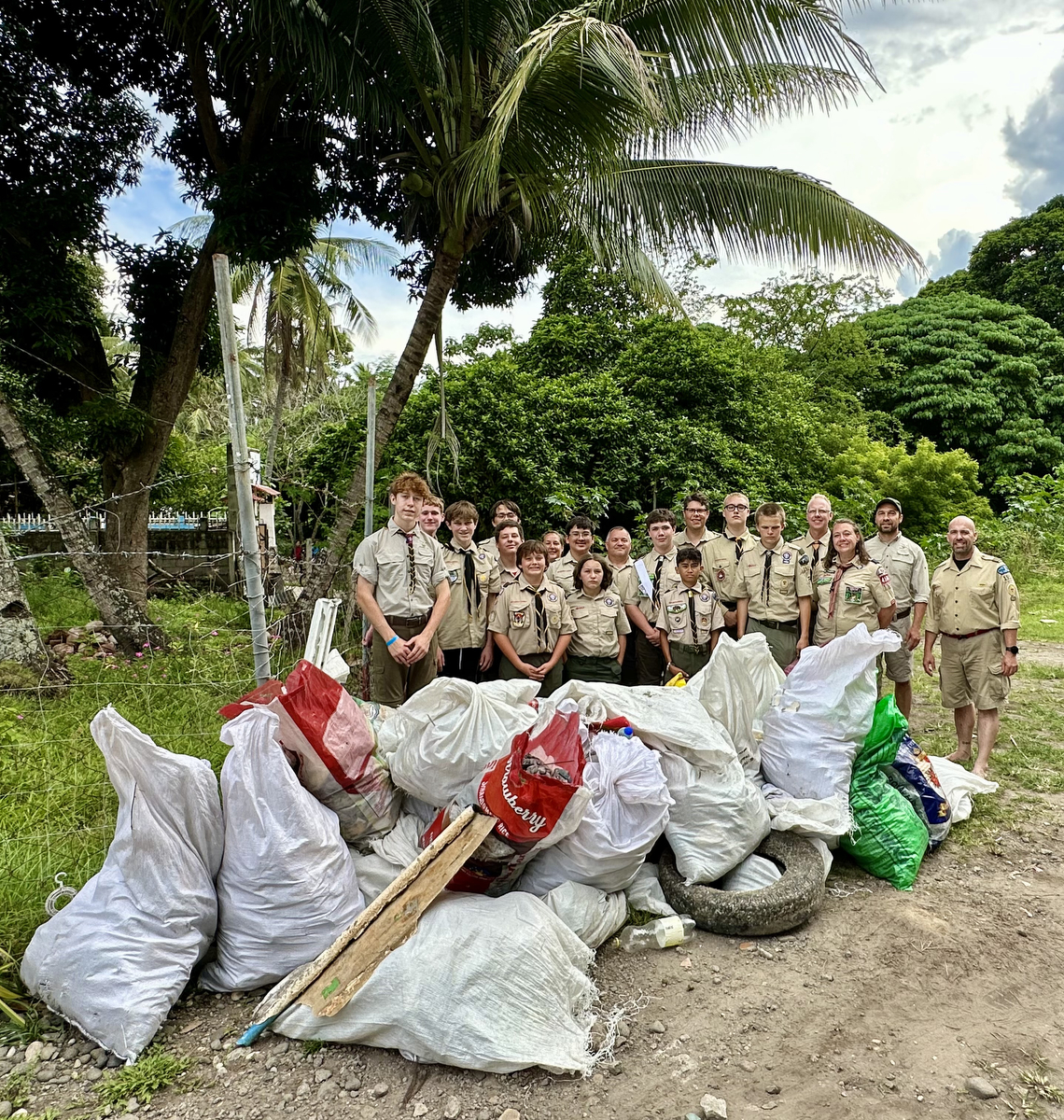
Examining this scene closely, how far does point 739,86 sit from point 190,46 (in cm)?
479

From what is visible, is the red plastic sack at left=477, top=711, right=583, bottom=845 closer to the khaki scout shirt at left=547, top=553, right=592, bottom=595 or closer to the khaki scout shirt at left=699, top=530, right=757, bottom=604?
the khaki scout shirt at left=547, top=553, right=592, bottom=595

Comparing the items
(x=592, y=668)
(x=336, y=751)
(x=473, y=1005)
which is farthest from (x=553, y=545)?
(x=473, y=1005)

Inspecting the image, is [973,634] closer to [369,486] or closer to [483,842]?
[483,842]

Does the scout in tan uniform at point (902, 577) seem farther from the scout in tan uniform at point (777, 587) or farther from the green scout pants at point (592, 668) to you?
the green scout pants at point (592, 668)

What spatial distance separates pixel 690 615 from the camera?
4.72 meters

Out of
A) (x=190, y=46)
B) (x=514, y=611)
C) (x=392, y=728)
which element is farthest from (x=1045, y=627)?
(x=190, y=46)

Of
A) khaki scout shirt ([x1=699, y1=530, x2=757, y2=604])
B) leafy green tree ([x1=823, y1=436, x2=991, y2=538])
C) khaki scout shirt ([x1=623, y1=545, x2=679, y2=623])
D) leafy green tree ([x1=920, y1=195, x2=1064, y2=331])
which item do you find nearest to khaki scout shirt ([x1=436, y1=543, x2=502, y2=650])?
khaki scout shirt ([x1=623, y1=545, x2=679, y2=623])

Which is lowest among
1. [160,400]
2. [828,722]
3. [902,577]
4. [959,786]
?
[959,786]

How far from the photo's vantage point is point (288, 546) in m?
11.1

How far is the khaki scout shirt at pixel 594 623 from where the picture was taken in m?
4.52

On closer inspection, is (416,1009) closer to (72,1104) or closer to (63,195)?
(72,1104)

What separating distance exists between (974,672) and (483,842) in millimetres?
3512

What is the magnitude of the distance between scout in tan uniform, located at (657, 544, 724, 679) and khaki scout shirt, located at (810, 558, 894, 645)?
671 millimetres

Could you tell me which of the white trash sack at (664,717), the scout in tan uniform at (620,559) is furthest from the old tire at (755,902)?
the scout in tan uniform at (620,559)
